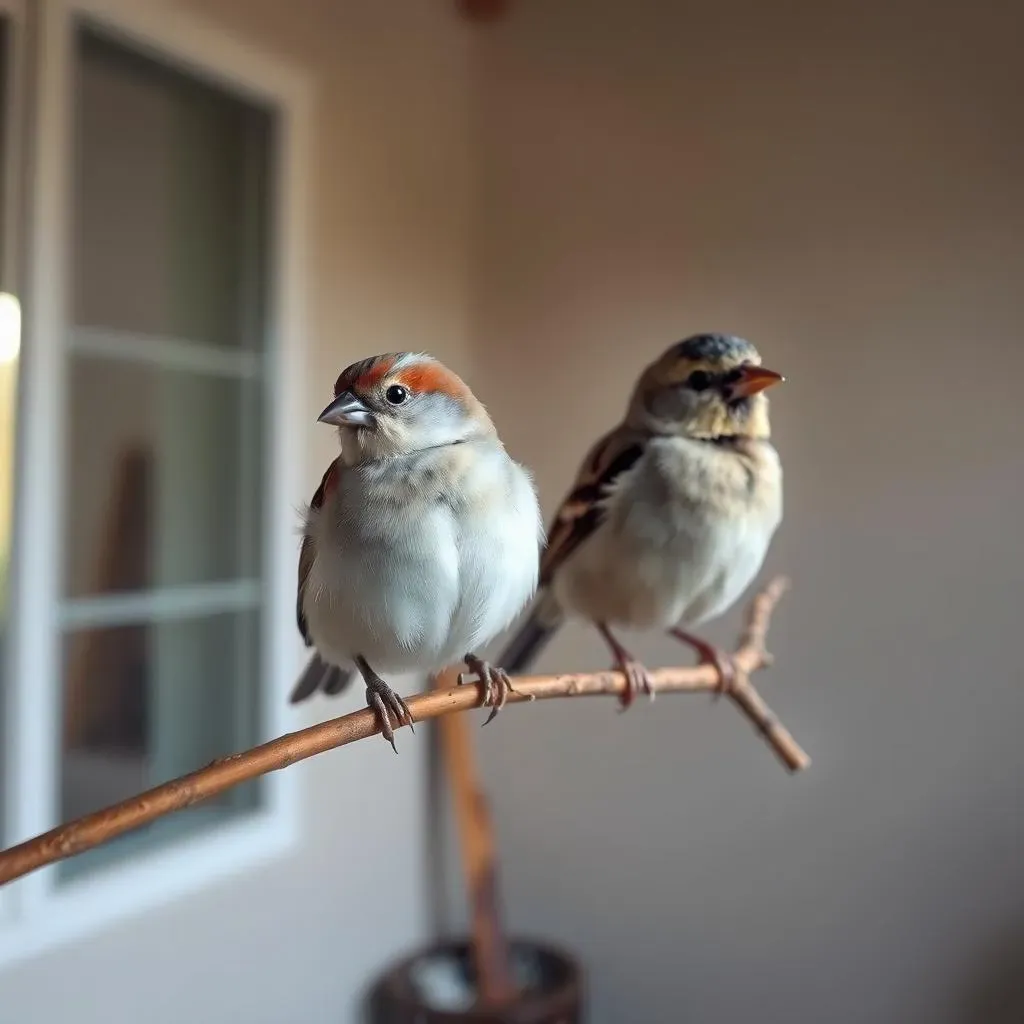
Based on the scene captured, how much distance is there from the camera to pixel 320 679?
103cm

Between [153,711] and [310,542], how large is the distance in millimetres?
1158

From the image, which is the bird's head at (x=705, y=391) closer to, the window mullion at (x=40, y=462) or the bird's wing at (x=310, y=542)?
the bird's wing at (x=310, y=542)

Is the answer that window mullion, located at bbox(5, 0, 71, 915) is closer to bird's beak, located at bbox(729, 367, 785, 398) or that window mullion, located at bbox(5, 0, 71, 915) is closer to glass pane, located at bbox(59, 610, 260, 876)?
glass pane, located at bbox(59, 610, 260, 876)

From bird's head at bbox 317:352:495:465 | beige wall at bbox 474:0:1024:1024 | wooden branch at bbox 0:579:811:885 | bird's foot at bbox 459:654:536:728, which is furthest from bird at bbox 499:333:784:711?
beige wall at bbox 474:0:1024:1024

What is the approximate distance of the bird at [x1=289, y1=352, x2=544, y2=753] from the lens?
30.6 inches

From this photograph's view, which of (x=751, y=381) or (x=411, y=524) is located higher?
(x=751, y=381)

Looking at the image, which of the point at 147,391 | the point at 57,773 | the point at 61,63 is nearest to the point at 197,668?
the point at 57,773

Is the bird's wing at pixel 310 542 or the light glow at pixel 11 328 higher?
the light glow at pixel 11 328

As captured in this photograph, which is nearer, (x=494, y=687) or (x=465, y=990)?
(x=494, y=687)

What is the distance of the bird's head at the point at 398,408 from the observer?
75 cm

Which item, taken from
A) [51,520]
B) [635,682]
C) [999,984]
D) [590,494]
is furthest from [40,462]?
[999,984]

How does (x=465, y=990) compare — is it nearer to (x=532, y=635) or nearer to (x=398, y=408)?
(x=532, y=635)

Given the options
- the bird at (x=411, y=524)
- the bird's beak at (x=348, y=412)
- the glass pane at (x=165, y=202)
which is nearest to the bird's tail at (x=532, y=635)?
the bird at (x=411, y=524)

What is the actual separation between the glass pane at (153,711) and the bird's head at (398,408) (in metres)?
1.13
